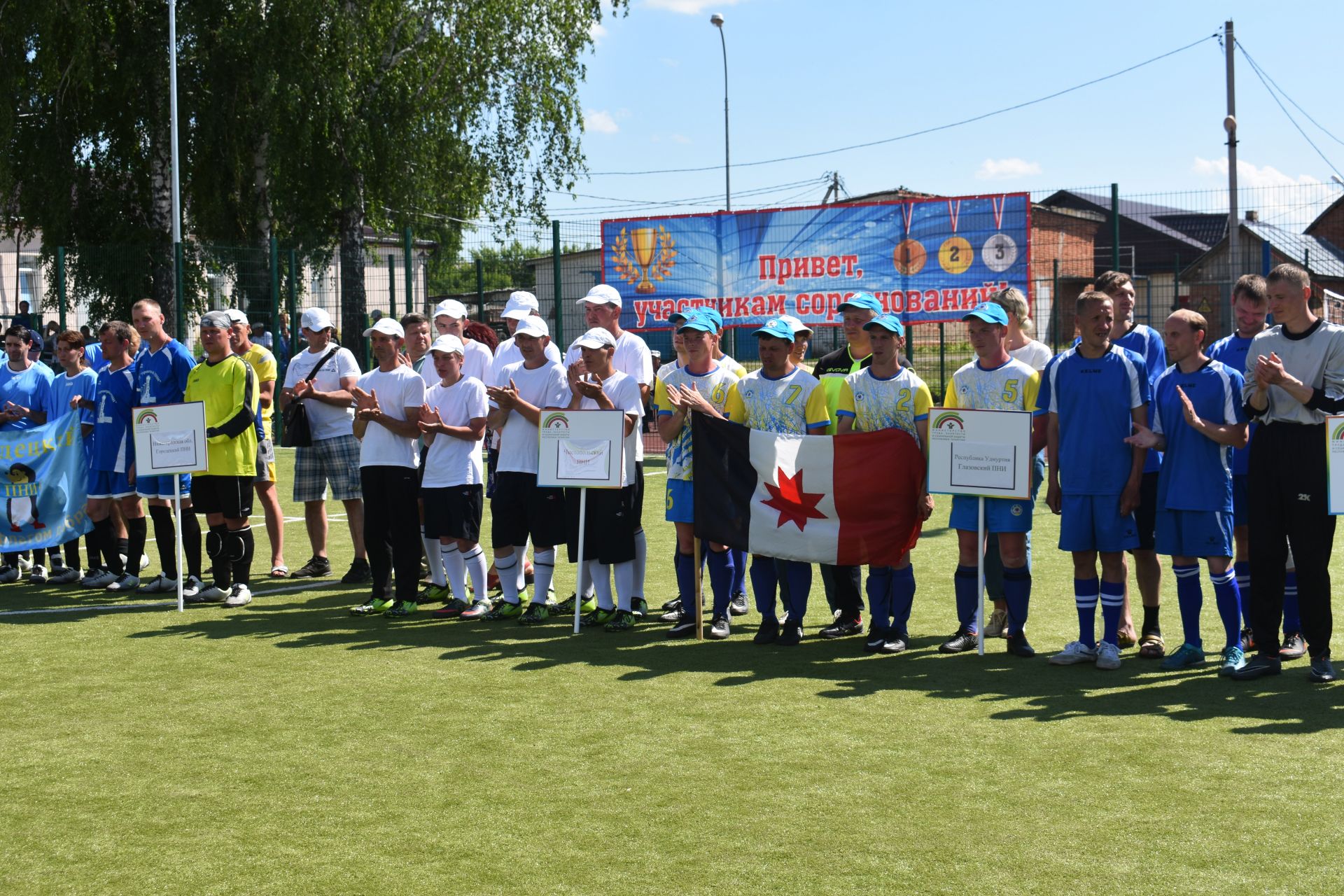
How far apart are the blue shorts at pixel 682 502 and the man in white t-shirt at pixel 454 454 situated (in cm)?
122

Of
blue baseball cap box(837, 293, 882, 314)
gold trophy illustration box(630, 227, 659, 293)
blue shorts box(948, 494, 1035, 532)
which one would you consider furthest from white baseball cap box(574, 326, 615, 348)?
gold trophy illustration box(630, 227, 659, 293)

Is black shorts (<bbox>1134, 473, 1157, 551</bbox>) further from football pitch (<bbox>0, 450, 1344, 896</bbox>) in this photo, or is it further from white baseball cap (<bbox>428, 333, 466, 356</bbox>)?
white baseball cap (<bbox>428, 333, 466, 356</bbox>)

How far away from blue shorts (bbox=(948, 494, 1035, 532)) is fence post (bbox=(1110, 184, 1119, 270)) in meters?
A: 11.4

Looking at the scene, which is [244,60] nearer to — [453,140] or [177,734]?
[453,140]

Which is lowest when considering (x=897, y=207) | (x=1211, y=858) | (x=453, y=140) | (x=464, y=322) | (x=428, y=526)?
(x=1211, y=858)

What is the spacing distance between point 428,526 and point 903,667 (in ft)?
10.8

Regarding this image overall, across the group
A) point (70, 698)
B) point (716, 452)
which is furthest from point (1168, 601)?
point (70, 698)

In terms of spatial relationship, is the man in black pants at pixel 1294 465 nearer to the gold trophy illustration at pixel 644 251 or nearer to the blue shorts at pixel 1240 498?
the blue shorts at pixel 1240 498

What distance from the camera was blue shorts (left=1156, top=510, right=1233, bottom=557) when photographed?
23.1 ft

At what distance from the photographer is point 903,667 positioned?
7414 mm

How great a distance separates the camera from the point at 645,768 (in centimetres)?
560

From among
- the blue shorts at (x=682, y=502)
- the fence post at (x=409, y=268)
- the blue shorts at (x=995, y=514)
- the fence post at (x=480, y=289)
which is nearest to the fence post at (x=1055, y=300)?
the fence post at (x=480, y=289)

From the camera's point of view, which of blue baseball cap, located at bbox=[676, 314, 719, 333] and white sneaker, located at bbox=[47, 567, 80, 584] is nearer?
blue baseball cap, located at bbox=[676, 314, 719, 333]

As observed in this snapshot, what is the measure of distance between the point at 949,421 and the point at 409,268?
16.1 m
